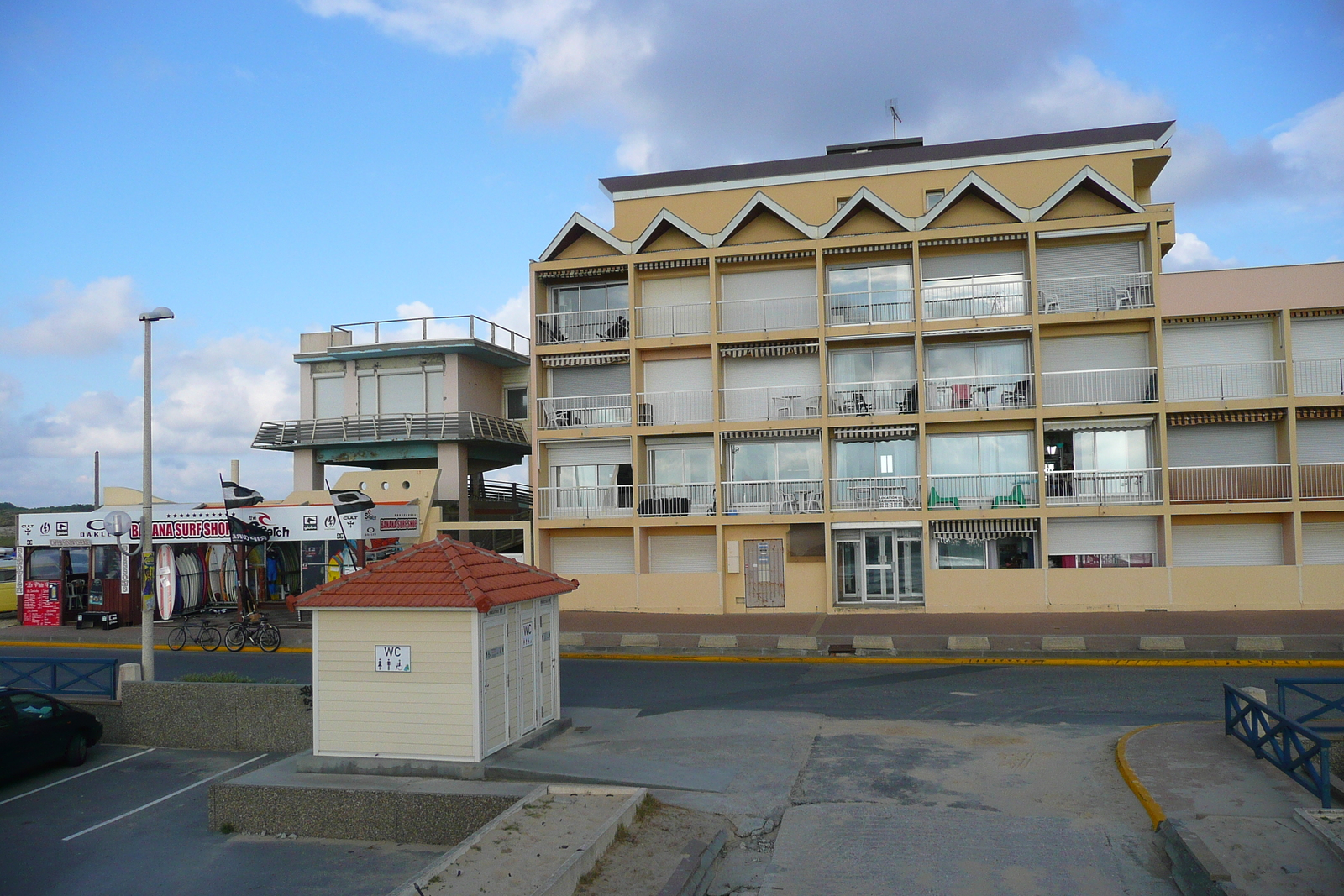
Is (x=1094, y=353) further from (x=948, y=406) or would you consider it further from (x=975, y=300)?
(x=948, y=406)

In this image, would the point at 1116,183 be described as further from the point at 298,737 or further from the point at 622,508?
the point at 298,737

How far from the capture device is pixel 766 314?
31.4 m

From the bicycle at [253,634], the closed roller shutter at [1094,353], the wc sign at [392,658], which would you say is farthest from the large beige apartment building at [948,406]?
the wc sign at [392,658]

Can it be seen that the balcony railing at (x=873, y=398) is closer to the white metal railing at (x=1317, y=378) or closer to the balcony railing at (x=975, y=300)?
the balcony railing at (x=975, y=300)

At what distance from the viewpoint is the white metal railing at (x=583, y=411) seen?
106 ft

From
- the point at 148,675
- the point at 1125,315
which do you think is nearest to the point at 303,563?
the point at 148,675

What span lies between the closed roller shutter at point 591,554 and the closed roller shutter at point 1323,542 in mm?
19897

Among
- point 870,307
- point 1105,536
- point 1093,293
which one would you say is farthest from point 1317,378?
point 870,307

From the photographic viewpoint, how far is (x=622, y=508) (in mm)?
31797

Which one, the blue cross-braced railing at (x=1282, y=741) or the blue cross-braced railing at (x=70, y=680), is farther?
the blue cross-braced railing at (x=70, y=680)

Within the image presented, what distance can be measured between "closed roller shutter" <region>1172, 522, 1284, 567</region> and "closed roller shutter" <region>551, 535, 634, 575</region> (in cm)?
1655

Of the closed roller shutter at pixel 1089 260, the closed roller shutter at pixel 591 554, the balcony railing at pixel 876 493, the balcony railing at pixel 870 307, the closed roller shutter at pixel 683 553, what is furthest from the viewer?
the closed roller shutter at pixel 591 554

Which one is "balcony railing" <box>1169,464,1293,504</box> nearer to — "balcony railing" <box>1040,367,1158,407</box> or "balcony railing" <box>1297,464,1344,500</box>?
"balcony railing" <box>1297,464,1344,500</box>

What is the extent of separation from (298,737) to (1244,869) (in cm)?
1228
